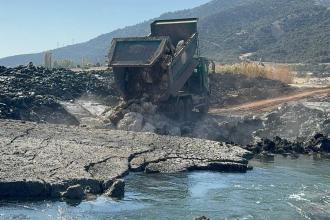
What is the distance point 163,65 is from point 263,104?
7232 mm

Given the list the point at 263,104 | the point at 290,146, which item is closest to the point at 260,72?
the point at 263,104

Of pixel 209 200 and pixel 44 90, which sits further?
pixel 44 90

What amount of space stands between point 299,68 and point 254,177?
120 feet

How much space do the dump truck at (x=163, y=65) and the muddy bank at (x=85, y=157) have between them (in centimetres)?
348

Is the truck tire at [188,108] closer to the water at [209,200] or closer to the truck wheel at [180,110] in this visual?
the truck wheel at [180,110]

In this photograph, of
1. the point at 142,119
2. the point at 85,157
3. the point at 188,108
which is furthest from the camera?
the point at 188,108

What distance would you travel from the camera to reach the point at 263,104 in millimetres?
25688

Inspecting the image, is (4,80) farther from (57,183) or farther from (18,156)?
(57,183)

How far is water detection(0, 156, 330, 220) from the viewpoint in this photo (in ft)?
35.6

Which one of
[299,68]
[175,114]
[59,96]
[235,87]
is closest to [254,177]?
[175,114]

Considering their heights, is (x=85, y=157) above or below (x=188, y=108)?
below

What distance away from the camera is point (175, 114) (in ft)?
69.9

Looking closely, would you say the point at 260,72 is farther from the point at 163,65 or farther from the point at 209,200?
the point at 209,200

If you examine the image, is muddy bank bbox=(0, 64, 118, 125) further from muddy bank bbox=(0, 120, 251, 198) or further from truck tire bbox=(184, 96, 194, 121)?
truck tire bbox=(184, 96, 194, 121)
